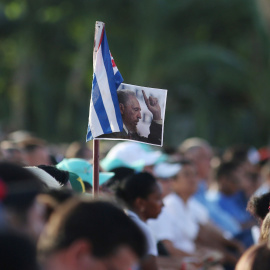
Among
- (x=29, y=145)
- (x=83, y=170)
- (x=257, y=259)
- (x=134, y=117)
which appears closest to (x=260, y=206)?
(x=134, y=117)

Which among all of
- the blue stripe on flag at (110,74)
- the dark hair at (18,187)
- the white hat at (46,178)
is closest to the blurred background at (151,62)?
the blue stripe on flag at (110,74)

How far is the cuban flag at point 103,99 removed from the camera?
4.40m

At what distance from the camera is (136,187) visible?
5.21 metres

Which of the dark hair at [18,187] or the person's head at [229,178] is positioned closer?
the dark hair at [18,187]

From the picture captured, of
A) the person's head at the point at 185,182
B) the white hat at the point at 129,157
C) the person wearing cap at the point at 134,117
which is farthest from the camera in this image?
the person's head at the point at 185,182

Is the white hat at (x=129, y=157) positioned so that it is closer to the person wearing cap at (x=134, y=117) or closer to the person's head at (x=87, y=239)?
the person wearing cap at (x=134, y=117)

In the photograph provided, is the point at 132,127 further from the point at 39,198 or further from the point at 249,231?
the point at 249,231

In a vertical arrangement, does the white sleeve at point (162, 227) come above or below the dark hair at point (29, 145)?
below

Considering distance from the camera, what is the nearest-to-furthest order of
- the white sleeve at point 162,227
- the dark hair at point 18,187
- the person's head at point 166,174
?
the dark hair at point 18,187
the white sleeve at point 162,227
the person's head at point 166,174

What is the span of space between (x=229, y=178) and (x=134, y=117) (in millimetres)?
5594

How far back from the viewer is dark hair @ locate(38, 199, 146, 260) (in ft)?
7.67

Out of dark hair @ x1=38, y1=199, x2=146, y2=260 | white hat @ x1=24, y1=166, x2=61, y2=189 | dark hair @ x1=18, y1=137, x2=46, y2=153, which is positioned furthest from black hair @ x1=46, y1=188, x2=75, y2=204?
dark hair @ x1=18, y1=137, x2=46, y2=153

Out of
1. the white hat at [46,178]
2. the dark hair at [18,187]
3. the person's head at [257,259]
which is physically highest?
the dark hair at [18,187]

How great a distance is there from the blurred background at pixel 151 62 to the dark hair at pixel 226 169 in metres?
16.5
